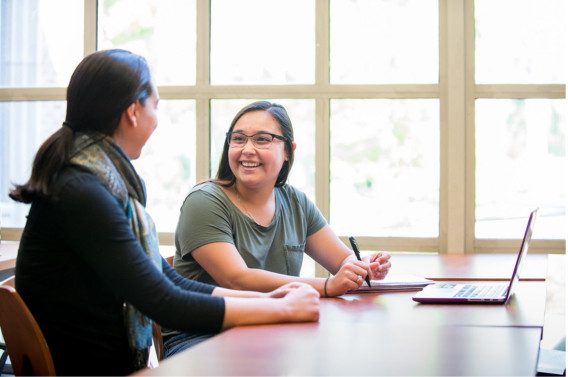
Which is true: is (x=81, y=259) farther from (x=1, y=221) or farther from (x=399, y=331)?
(x=1, y=221)

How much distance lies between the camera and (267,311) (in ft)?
4.90

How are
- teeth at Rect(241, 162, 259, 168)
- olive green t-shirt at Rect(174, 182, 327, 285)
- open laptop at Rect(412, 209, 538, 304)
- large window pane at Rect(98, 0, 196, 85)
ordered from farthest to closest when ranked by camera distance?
large window pane at Rect(98, 0, 196, 85) → teeth at Rect(241, 162, 259, 168) → olive green t-shirt at Rect(174, 182, 327, 285) → open laptop at Rect(412, 209, 538, 304)

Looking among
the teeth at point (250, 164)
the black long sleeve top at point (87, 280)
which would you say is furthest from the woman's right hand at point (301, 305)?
the teeth at point (250, 164)

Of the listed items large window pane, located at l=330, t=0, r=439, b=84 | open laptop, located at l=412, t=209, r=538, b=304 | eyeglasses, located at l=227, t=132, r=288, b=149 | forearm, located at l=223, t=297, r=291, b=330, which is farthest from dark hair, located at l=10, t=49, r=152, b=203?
large window pane, located at l=330, t=0, r=439, b=84

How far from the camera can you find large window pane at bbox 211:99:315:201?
12.8 ft

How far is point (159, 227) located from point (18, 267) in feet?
8.61

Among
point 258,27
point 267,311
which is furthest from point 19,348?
point 258,27

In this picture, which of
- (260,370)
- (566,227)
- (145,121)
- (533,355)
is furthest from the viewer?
(566,227)

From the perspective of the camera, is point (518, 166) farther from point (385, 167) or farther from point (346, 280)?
point (346, 280)

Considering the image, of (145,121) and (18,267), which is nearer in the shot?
(18,267)

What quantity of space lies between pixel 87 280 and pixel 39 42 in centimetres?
314

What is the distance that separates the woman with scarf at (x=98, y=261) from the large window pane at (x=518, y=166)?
2.53 m

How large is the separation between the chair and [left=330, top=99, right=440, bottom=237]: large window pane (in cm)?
265

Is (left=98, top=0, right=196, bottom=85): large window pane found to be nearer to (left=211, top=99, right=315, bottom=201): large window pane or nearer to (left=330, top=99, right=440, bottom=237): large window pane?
(left=211, top=99, right=315, bottom=201): large window pane
